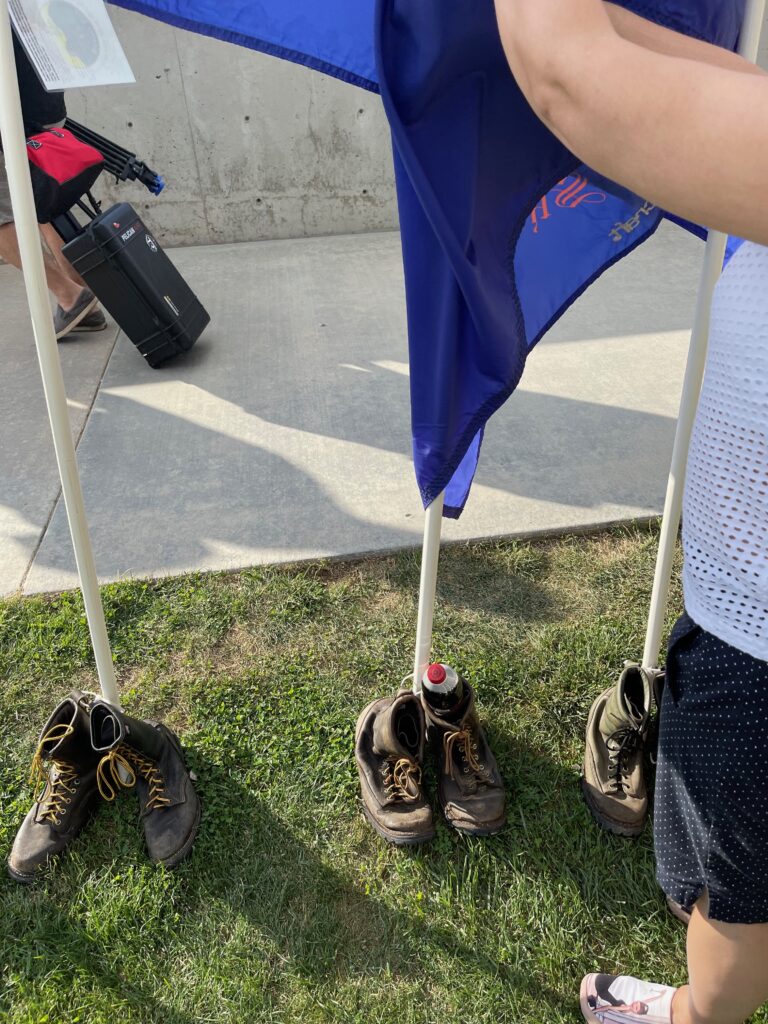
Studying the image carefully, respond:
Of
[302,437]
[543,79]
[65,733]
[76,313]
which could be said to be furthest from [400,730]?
[76,313]

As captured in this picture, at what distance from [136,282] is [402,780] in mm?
3009

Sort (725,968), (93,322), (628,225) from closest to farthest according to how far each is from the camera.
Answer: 1. (725,968)
2. (628,225)
3. (93,322)

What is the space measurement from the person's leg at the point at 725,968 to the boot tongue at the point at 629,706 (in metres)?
0.64

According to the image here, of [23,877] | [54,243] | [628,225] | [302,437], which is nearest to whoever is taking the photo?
[628,225]

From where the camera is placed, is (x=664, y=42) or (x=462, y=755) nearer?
(x=664, y=42)

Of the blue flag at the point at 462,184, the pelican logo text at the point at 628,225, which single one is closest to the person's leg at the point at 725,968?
the blue flag at the point at 462,184

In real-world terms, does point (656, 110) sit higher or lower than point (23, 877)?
higher

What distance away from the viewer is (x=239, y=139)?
6141 mm

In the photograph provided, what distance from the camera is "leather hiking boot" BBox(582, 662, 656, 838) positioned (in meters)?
1.84

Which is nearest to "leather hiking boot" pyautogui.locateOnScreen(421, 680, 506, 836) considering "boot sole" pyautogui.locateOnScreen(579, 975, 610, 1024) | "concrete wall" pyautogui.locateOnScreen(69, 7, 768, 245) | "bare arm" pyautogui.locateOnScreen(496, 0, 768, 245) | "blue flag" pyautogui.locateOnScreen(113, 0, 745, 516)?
"boot sole" pyautogui.locateOnScreen(579, 975, 610, 1024)

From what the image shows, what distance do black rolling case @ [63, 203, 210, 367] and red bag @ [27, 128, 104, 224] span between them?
0.17m

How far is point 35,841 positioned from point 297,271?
4.59 metres

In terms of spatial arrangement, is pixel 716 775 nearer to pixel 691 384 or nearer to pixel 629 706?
pixel 629 706

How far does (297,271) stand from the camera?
5605 mm
